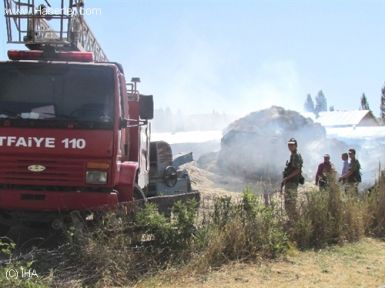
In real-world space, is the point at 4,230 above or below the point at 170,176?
below

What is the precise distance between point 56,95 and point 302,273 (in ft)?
12.9

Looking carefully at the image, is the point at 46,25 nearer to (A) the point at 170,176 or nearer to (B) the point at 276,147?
(A) the point at 170,176

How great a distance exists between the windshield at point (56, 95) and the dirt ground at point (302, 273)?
2.38 metres

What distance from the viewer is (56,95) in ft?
24.0

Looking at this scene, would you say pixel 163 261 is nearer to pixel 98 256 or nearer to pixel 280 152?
pixel 98 256

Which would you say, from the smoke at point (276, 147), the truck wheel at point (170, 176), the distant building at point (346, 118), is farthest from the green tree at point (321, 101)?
the truck wheel at point (170, 176)

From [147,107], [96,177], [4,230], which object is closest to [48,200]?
[96,177]

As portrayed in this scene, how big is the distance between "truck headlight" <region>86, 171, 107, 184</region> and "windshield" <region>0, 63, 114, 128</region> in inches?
24.3

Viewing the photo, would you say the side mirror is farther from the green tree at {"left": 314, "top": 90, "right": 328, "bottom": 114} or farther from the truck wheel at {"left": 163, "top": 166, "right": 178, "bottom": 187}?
the green tree at {"left": 314, "top": 90, "right": 328, "bottom": 114}

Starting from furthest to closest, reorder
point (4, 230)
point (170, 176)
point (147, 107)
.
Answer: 1. point (170, 176)
2. point (147, 107)
3. point (4, 230)

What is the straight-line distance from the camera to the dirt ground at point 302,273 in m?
6.18

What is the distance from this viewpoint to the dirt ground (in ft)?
20.3

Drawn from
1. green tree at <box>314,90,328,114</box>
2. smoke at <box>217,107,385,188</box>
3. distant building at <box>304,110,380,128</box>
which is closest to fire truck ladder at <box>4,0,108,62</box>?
smoke at <box>217,107,385,188</box>

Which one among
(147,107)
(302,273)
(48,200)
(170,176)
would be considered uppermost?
(147,107)
